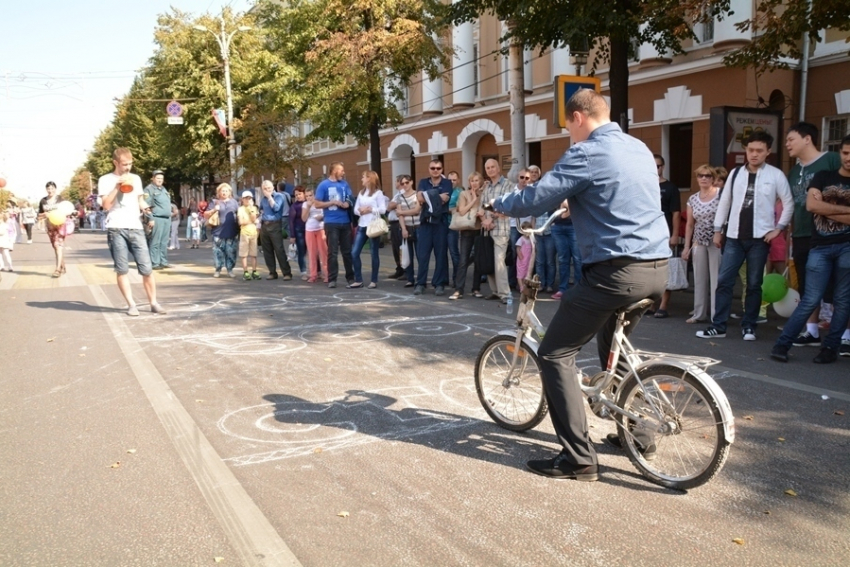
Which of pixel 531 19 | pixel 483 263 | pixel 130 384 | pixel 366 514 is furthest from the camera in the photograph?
pixel 531 19

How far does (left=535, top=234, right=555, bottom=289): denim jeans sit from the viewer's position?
11266 millimetres

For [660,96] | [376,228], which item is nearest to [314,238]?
[376,228]

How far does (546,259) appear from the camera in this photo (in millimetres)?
11320

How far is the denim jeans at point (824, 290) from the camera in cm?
661

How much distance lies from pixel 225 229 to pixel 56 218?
12.3ft

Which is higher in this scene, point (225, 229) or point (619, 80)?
point (619, 80)

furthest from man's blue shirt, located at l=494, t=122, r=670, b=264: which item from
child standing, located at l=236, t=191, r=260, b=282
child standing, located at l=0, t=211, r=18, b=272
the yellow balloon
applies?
child standing, located at l=0, t=211, r=18, b=272

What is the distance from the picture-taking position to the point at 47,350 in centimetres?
786

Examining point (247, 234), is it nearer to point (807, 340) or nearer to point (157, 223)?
point (157, 223)

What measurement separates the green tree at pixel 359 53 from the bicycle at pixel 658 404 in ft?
60.0

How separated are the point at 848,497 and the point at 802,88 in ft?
59.4

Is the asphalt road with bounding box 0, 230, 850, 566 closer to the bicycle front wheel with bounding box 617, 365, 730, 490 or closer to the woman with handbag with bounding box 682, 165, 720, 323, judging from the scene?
the bicycle front wheel with bounding box 617, 365, 730, 490

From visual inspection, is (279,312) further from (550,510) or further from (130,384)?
(550,510)

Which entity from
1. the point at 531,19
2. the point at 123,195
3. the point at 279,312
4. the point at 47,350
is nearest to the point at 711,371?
the point at 279,312
